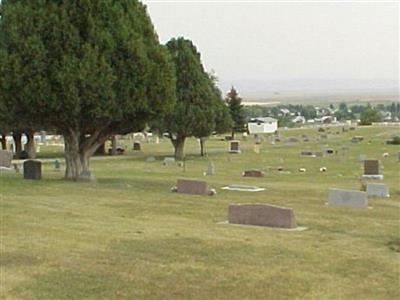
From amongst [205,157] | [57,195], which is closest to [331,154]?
[205,157]

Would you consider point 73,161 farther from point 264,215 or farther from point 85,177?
point 264,215

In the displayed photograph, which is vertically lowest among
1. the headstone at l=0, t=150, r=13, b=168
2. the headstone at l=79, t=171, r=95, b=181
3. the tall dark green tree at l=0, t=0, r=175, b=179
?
the headstone at l=79, t=171, r=95, b=181

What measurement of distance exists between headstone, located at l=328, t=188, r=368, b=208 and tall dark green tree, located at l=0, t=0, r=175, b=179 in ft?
26.1

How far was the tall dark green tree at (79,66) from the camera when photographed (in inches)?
965

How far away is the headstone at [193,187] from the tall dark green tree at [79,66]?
3.58 meters

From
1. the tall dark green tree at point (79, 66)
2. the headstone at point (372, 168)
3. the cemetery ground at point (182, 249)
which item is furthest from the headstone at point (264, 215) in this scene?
the headstone at point (372, 168)

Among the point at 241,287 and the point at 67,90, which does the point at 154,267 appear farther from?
the point at 67,90

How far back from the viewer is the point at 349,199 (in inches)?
798

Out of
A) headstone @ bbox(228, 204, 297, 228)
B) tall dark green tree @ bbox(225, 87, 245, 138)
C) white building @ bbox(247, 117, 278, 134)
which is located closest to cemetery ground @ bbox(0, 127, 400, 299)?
headstone @ bbox(228, 204, 297, 228)

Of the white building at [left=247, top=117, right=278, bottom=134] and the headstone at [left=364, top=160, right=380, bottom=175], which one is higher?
the white building at [left=247, top=117, right=278, bottom=134]

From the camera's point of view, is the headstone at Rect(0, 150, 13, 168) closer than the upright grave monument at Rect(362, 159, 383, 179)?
Yes

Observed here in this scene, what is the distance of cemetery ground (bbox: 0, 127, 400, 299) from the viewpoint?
10.1 meters

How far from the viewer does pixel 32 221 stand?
51.1 ft

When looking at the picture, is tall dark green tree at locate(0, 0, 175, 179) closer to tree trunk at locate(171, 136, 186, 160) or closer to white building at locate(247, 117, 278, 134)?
tree trunk at locate(171, 136, 186, 160)
